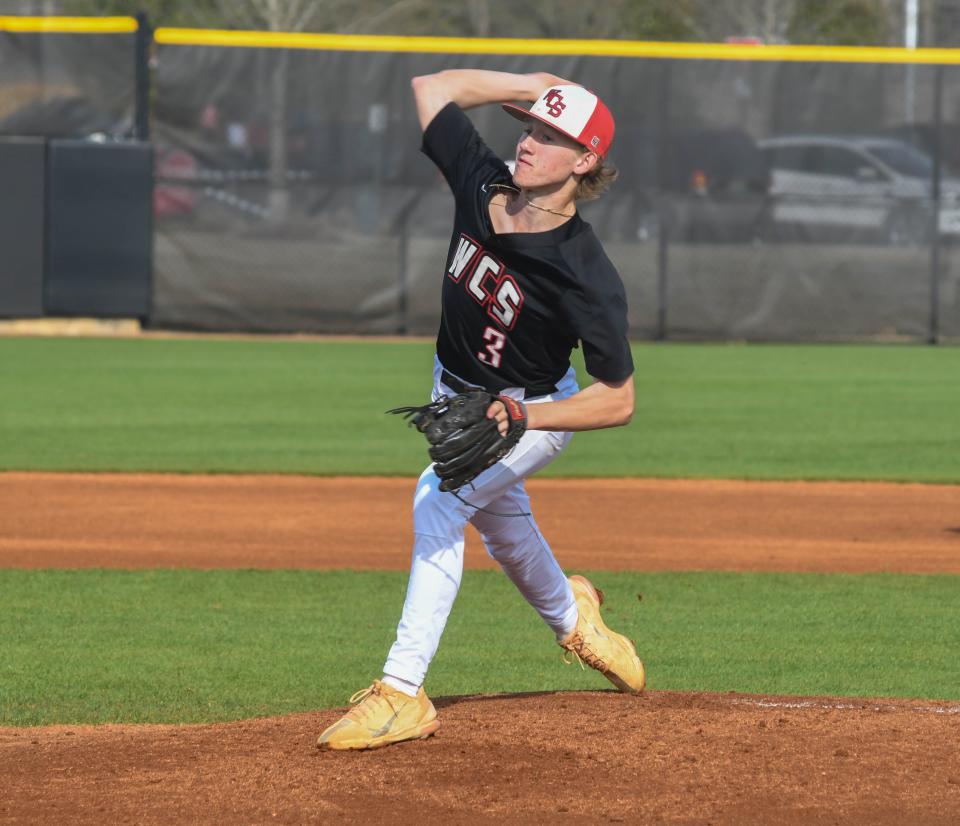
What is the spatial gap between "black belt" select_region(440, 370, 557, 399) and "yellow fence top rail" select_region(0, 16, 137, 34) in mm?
15523

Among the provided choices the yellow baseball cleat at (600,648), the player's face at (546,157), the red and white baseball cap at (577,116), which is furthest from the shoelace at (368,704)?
the red and white baseball cap at (577,116)

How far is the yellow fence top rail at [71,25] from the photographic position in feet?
62.7

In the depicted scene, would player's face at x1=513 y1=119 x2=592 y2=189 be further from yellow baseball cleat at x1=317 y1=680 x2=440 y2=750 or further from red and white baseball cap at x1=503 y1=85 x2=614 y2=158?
yellow baseball cleat at x1=317 y1=680 x2=440 y2=750

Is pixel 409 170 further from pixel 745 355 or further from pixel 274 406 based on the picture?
pixel 274 406

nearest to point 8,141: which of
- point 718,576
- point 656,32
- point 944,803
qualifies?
point 718,576

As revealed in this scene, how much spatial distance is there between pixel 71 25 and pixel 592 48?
610cm

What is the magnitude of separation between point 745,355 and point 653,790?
47.8ft

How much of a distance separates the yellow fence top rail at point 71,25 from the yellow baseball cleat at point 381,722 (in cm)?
→ 1600

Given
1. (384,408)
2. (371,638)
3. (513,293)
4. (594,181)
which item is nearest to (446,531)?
(513,293)

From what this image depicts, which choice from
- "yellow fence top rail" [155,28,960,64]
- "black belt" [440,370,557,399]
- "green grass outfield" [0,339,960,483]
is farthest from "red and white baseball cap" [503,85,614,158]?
"yellow fence top rail" [155,28,960,64]

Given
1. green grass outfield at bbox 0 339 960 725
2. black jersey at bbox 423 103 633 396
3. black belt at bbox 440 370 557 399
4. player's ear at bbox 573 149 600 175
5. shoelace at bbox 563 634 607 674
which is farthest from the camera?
green grass outfield at bbox 0 339 960 725

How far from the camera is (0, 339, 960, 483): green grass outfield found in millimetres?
11578

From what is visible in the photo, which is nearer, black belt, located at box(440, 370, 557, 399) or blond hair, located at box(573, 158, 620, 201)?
blond hair, located at box(573, 158, 620, 201)

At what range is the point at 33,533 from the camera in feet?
29.4
